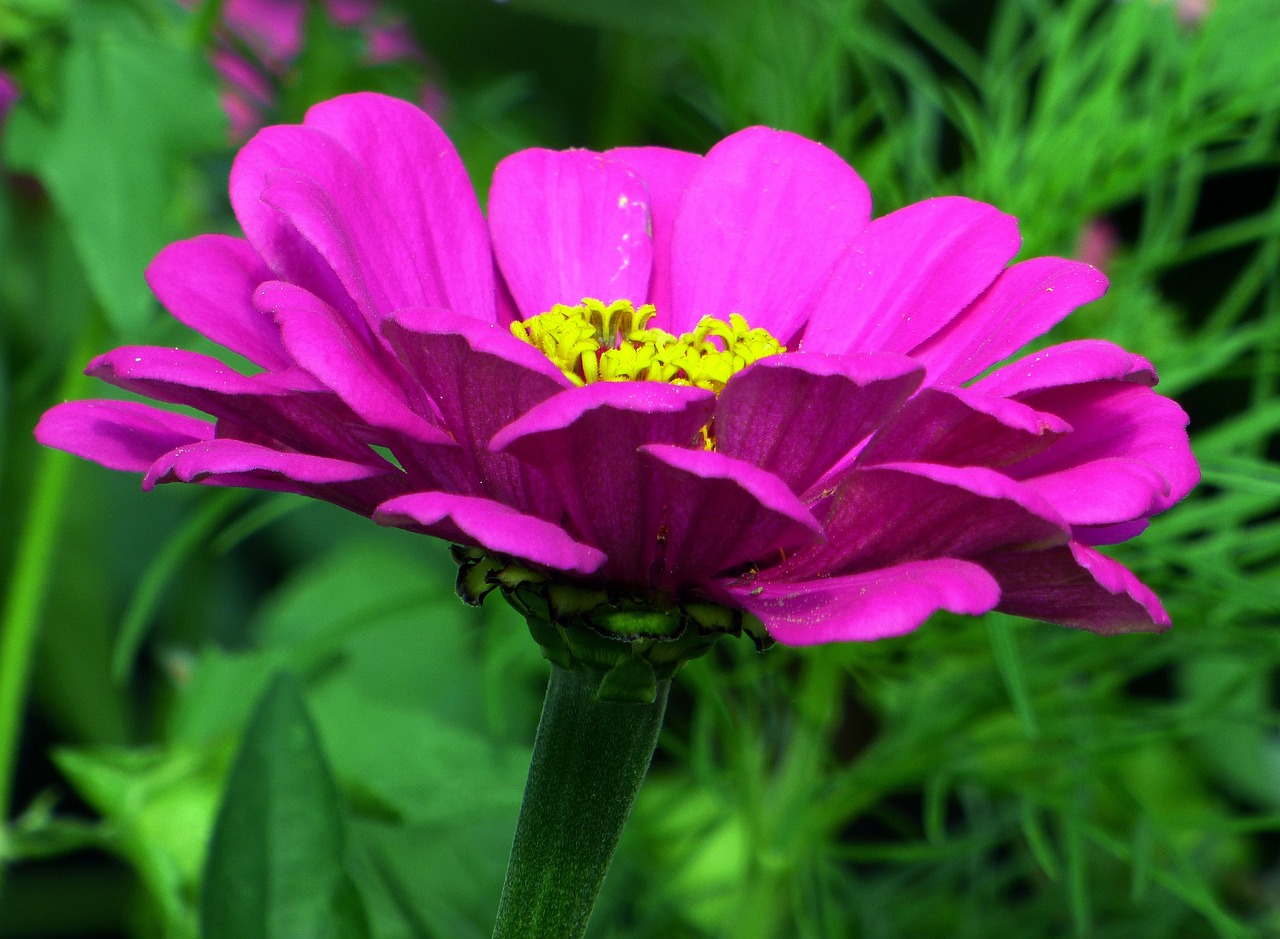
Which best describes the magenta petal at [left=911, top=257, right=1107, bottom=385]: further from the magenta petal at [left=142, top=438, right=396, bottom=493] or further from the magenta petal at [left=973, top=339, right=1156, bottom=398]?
the magenta petal at [left=142, top=438, right=396, bottom=493]

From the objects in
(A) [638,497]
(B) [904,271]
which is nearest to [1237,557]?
(B) [904,271]

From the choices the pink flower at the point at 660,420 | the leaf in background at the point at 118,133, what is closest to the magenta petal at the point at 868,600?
the pink flower at the point at 660,420

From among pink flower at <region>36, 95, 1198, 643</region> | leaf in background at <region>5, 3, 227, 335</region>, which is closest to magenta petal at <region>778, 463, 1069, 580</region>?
pink flower at <region>36, 95, 1198, 643</region>

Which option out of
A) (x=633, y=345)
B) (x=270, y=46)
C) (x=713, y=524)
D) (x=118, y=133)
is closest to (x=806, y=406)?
(x=713, y=524)

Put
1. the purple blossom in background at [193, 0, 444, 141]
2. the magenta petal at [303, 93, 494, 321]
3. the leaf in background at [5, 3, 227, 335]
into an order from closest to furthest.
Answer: the magenta petal at [303, 93, 494, 321] < the leaf in background at [5, 3, 227, 335] < the purple blossom in background at [193, 0, 444, 141]

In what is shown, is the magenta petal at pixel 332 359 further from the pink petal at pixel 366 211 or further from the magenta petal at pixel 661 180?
the magenta petal at pixel 661 180

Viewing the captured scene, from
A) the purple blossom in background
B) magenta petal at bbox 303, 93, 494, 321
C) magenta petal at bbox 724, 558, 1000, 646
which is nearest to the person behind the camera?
magenta petal at bbox 724, 558, 1000, 646
